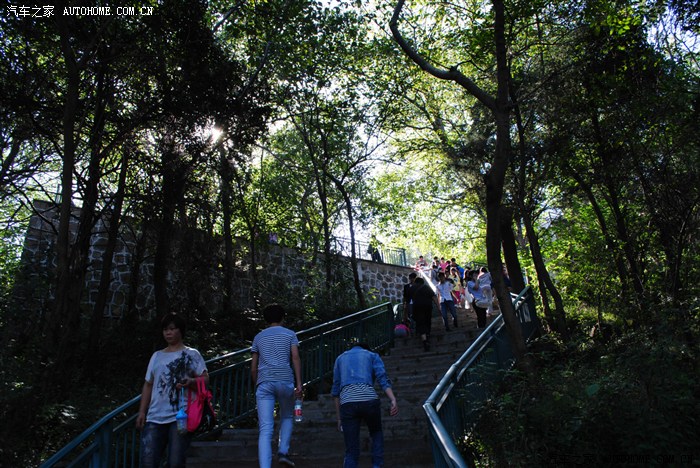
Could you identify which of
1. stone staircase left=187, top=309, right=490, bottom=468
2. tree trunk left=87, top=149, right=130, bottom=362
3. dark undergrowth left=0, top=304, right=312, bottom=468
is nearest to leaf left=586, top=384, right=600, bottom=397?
stone staircase left=187, top=309, right=490, bottom=468

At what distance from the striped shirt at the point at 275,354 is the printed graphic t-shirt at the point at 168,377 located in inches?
32.8

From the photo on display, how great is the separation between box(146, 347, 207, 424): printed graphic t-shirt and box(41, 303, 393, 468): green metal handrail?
70cm

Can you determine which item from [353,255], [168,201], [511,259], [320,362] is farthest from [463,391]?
[511,259]

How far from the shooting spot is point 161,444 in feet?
14.8

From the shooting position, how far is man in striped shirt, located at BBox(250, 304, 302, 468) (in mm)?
5277

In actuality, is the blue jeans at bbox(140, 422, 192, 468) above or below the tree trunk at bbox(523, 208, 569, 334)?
below

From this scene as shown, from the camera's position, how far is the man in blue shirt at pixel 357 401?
5195 mm

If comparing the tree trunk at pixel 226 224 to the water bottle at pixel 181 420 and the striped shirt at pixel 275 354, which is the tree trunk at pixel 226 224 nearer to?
the striped shirt at pixel 275 354

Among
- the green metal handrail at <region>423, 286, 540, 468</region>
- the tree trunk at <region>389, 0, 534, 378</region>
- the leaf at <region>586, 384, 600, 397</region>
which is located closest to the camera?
the green metal handrail at <region>423, 286, 540, 468</region>

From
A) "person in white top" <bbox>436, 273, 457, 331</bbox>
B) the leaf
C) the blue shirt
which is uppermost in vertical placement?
"person in white top" <bbox>436, 273, 457, 331</bbox>

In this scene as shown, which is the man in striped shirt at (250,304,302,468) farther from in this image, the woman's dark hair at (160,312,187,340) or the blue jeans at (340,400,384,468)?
the woman's dark hair at (160,312,187,340)

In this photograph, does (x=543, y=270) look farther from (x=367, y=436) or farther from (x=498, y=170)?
(x=367, y=436)

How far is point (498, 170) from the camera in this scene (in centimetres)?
755

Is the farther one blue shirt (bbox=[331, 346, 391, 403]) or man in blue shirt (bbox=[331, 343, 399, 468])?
blue shirt (bbox=[331, 346, 391, 403])
